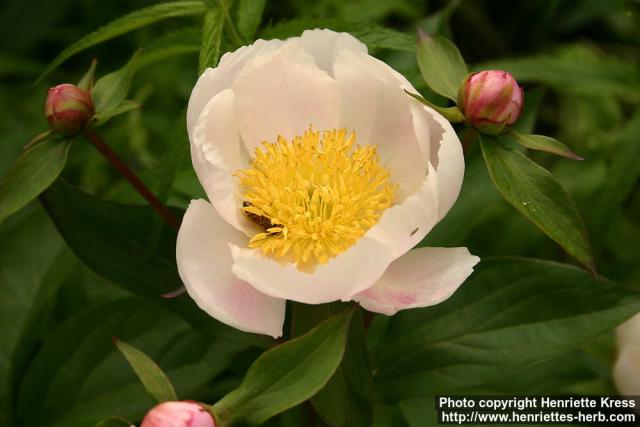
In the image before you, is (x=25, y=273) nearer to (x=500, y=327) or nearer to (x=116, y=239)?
(x=116, y=239)

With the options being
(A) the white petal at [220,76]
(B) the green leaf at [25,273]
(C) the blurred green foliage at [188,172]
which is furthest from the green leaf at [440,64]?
(B) the green leaf at [25,273]

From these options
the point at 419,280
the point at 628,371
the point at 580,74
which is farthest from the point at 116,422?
the point at 580,74

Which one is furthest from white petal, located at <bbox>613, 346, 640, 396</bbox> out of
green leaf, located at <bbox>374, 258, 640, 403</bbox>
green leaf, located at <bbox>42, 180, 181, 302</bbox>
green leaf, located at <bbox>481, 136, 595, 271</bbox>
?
green leaf, located at <bbox>42, 180, 181, 302</bbox>

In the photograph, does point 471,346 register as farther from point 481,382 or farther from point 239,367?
point 239,367

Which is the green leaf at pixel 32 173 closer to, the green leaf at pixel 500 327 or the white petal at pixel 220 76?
the white petal at pixel 220 76

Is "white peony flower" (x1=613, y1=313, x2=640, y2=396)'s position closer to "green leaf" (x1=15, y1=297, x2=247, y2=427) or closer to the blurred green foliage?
the blurred green foliage

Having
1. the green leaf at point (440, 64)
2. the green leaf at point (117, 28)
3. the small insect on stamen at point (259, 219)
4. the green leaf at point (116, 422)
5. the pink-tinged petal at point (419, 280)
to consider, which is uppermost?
the green leaf at point (117, 28)

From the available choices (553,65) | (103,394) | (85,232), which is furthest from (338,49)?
(553,65)
